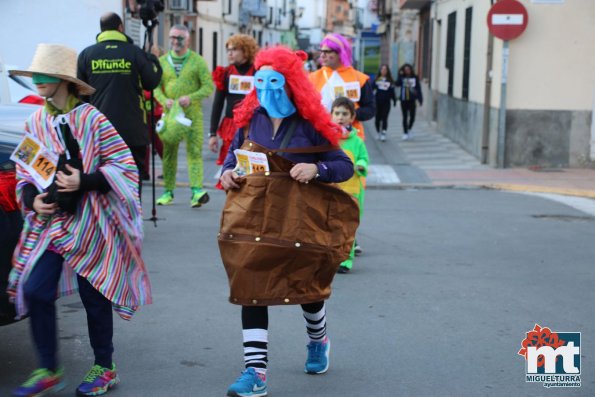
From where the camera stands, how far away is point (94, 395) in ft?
15.6

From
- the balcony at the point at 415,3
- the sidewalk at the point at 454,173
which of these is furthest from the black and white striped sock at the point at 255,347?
the balcony at the point at 415,3

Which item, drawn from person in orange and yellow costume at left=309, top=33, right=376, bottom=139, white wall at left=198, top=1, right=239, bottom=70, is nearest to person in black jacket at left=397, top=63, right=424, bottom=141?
person in orange and yellow costume at left=309, top=33, right=376, bottom=139

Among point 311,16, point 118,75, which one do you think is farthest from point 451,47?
point 311,16

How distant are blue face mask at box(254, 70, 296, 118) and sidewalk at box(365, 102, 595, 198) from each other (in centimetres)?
918

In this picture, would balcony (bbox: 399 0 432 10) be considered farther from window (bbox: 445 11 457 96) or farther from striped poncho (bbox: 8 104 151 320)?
striped poncho (bbox: 8 104 151 320)

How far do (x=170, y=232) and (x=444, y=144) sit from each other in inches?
492

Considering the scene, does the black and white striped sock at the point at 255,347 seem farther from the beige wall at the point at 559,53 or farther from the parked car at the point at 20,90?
the beige wall at the point at 559,53

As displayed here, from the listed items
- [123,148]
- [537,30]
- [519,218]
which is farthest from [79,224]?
[537,30]

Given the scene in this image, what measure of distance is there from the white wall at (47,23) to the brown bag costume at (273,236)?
1585 cm

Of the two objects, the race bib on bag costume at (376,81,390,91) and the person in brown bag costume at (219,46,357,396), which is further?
the race bib on bag costume at (376,81,390,91)

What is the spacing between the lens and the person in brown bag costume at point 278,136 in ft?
15.5

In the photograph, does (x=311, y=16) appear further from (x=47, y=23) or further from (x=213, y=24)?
(x=47, y=23)

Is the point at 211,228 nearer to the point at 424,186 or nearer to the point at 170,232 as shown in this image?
the point at 170,232

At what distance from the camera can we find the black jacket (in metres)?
8.70
